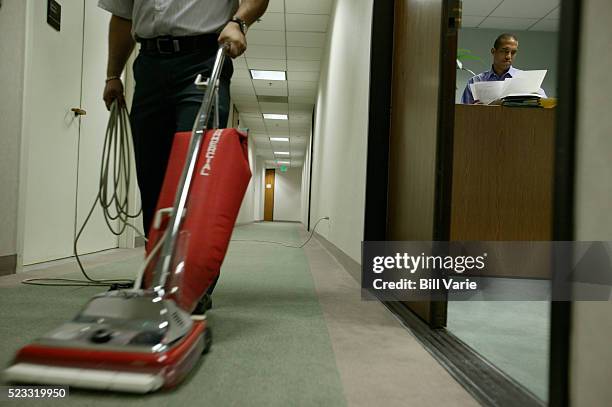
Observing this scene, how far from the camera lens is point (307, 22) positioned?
504cm

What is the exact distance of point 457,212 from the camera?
2174 millimetres

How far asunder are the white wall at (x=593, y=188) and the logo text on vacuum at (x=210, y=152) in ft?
2.41

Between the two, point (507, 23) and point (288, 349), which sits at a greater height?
point (507, 23)

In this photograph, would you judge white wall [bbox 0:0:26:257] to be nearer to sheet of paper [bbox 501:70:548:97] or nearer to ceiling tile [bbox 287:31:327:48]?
sheet of paper [bbox 501:70:548:97]

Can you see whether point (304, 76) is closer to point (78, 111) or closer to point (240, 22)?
point (78, 111)

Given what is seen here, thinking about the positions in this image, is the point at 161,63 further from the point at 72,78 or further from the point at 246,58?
the point at 246,58

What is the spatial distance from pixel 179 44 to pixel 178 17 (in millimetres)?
77

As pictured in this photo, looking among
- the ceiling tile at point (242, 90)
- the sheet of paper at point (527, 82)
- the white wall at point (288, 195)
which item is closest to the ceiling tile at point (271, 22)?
the ceiling tile at point (242, 90)

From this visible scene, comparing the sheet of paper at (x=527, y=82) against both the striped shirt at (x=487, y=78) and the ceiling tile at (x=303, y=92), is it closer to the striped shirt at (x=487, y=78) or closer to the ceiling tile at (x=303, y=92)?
the striped shirt at (x=487, y=78)

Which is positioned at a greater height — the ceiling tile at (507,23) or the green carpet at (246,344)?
the ceiling tile at (507,23)

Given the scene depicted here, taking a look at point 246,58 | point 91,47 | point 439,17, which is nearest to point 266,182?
point 246,58

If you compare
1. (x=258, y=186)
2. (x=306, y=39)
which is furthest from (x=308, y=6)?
(x=258, y=186)

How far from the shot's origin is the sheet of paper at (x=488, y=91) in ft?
7.74

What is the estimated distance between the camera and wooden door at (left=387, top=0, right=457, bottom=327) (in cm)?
141
